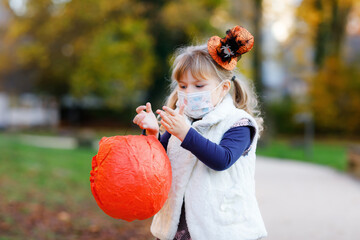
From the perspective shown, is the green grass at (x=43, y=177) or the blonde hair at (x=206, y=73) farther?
the green grass at (x=43, y=177)

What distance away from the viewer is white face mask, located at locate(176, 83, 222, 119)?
265 centimetres

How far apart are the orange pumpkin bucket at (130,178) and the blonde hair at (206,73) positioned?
0.50 m

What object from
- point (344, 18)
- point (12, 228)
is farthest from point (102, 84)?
point (12, 228)

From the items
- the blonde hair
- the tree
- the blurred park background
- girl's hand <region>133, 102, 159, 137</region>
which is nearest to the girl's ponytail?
the blonde hair

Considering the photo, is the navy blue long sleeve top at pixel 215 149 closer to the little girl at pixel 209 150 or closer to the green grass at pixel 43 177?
the little girl at pixel 209 150

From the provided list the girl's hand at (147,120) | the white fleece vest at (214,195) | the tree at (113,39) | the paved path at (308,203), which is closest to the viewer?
the white fleece vest at (214,195)

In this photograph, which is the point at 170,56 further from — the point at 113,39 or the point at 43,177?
the point at 43,177

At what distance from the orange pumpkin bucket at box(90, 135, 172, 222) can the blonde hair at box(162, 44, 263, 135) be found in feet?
1.64

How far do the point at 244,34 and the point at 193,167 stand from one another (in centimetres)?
84

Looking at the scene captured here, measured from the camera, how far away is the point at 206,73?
2.67 meters

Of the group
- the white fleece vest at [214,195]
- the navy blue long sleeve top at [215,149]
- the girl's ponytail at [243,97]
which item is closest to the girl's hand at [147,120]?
the white fleece vest at [214,195]

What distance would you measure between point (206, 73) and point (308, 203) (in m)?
5.94

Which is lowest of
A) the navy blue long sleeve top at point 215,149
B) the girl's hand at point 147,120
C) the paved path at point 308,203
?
the paved path at point 308,203

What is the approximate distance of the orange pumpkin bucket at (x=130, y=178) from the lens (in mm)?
2383
